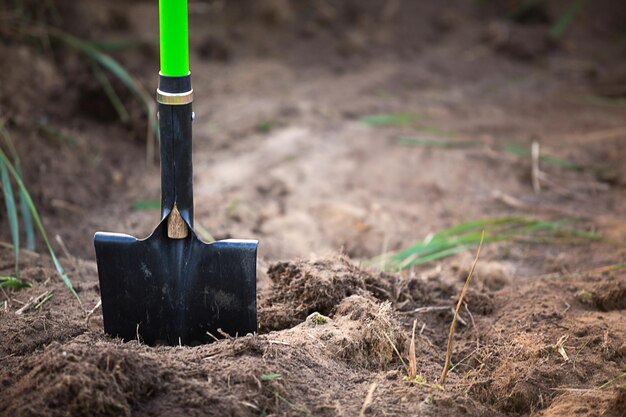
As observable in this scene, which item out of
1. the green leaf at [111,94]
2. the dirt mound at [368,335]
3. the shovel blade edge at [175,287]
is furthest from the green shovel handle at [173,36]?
the green leaf at [111,94]

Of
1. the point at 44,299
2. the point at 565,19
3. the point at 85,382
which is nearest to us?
the point at 85,382

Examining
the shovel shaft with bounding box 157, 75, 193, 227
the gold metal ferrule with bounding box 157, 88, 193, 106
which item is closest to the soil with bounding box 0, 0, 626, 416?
the shovel shaft with bounding box 157, 75, 193, 227

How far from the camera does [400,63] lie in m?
4.88

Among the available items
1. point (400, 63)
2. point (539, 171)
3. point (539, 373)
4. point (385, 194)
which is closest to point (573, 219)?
point (539, 171)

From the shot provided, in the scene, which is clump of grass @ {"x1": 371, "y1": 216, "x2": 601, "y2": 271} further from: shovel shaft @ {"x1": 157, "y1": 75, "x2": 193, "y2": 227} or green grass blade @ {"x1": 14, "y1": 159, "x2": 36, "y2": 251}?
green grass blade @ {"x1": 14, "y1": 159, "x2": 36, "y2": 251}

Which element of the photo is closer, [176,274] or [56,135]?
[176,274]

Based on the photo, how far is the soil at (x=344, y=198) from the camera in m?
1.67

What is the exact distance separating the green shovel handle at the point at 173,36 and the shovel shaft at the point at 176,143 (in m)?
0.03

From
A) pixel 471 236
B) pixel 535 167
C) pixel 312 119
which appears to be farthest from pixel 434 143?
pixel 471 236

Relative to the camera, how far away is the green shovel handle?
185 centimetres

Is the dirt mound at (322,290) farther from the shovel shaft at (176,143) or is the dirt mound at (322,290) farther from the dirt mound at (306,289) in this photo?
the shovel shaft at (176,143)

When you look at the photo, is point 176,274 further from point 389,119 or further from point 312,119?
point 389,119

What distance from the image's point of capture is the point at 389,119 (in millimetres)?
3979

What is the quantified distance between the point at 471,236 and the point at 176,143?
51.1 inches
